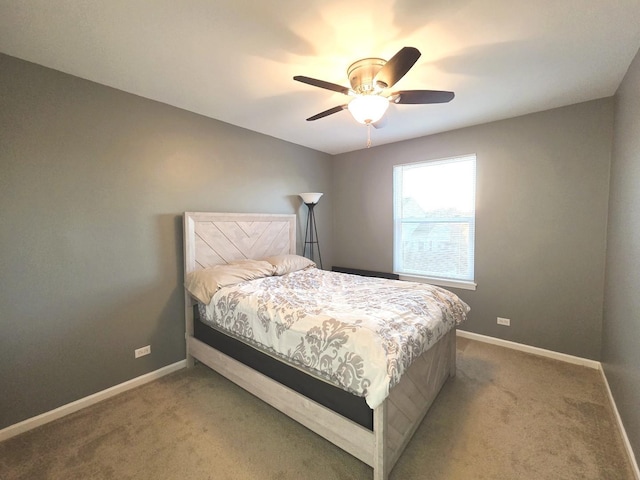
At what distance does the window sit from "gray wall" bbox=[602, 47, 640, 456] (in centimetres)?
117

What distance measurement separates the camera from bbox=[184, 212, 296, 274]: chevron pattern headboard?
273cm

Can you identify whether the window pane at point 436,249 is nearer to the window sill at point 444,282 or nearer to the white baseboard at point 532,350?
the window sill at point 444,282

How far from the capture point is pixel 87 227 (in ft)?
7.11

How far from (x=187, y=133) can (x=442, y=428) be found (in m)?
3.36

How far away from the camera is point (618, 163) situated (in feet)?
7.41

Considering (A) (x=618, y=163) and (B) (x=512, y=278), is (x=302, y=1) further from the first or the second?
(B) (x=512, y=278)

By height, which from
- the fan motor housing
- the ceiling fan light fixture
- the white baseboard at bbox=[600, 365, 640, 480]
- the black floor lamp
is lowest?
the white baseboard at bbox=[600, 365, 640, 480]

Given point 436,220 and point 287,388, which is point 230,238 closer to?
point 287,388

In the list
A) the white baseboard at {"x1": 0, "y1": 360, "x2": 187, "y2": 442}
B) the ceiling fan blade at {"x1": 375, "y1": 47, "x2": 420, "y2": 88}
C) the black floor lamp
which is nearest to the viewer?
the ceiling fan blade at {"x1": 375, "y1": 47, "x2": 420, "y2": 88}

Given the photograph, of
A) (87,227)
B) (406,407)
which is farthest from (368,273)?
(87,227)

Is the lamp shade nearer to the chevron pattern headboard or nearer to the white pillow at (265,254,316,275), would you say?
the chevron pattern headboard

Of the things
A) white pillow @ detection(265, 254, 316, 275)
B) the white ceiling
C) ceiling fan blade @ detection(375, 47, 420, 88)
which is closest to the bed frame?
white pillow @ detection(265, 254, 316, 275)

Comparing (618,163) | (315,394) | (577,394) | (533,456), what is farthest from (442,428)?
(618,163)

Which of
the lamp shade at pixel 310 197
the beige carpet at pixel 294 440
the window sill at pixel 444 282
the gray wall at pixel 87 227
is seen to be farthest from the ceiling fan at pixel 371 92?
the window sill at pixel 444 282
